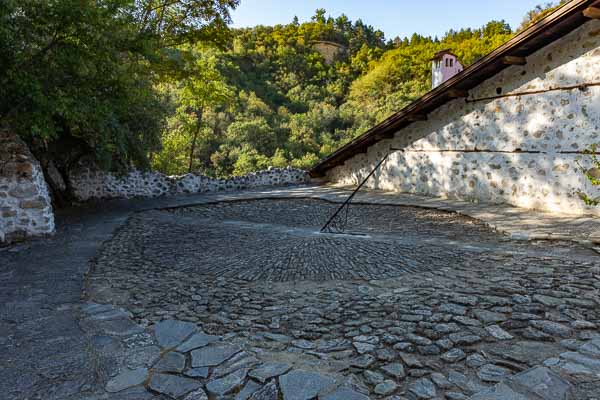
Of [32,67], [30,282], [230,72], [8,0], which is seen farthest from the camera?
[230,72]

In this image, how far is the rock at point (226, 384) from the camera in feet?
6.36

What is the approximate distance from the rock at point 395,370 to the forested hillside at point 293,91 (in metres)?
10.6

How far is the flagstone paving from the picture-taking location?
1.95 m

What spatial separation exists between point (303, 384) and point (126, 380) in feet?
3.13

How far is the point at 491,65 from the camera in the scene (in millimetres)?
7348

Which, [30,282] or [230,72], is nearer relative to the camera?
[30,282]

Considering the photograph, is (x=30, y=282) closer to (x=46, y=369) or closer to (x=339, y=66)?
(x=46, y=369)

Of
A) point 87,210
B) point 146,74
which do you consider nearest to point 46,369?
point 87,210

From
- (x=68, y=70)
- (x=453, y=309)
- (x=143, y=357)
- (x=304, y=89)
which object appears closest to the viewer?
(x=143, y=357)

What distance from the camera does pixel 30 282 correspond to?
366cm

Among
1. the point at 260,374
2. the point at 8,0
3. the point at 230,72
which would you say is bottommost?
A: the point at 260,374

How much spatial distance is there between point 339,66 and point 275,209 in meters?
27.6

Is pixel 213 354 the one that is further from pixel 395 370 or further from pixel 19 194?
pixel 19 194

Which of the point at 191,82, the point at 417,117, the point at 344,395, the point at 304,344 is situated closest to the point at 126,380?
the point at 304,344
